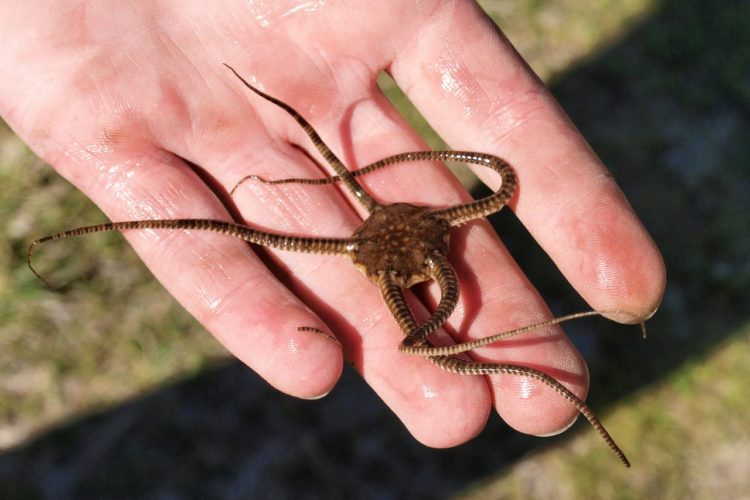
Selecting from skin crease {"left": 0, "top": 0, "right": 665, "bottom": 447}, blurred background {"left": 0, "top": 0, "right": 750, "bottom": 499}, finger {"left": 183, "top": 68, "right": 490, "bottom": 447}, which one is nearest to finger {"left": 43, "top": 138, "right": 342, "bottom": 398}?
skin crease {"left": 0, "top": 0, "right": 665, "bottom": 447}

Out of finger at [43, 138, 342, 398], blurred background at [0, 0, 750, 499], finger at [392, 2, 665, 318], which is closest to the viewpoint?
finger at [43, 138, 342, 398]

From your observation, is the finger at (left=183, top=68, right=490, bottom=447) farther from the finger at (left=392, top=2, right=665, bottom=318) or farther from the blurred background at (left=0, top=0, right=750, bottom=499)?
the blurred background at (left=0, top=0, right=750, bottom=499)

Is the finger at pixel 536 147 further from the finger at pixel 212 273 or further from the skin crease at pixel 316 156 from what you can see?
the finger at pixel 212 273

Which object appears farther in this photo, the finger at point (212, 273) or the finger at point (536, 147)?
the finger at point (536, 147)

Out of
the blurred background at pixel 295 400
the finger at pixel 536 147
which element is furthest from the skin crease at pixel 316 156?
the blurred background at pixel 295 400

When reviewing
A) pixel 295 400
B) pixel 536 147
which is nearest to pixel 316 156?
pixel 536 147

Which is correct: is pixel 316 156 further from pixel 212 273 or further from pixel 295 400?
pixel 295 400
